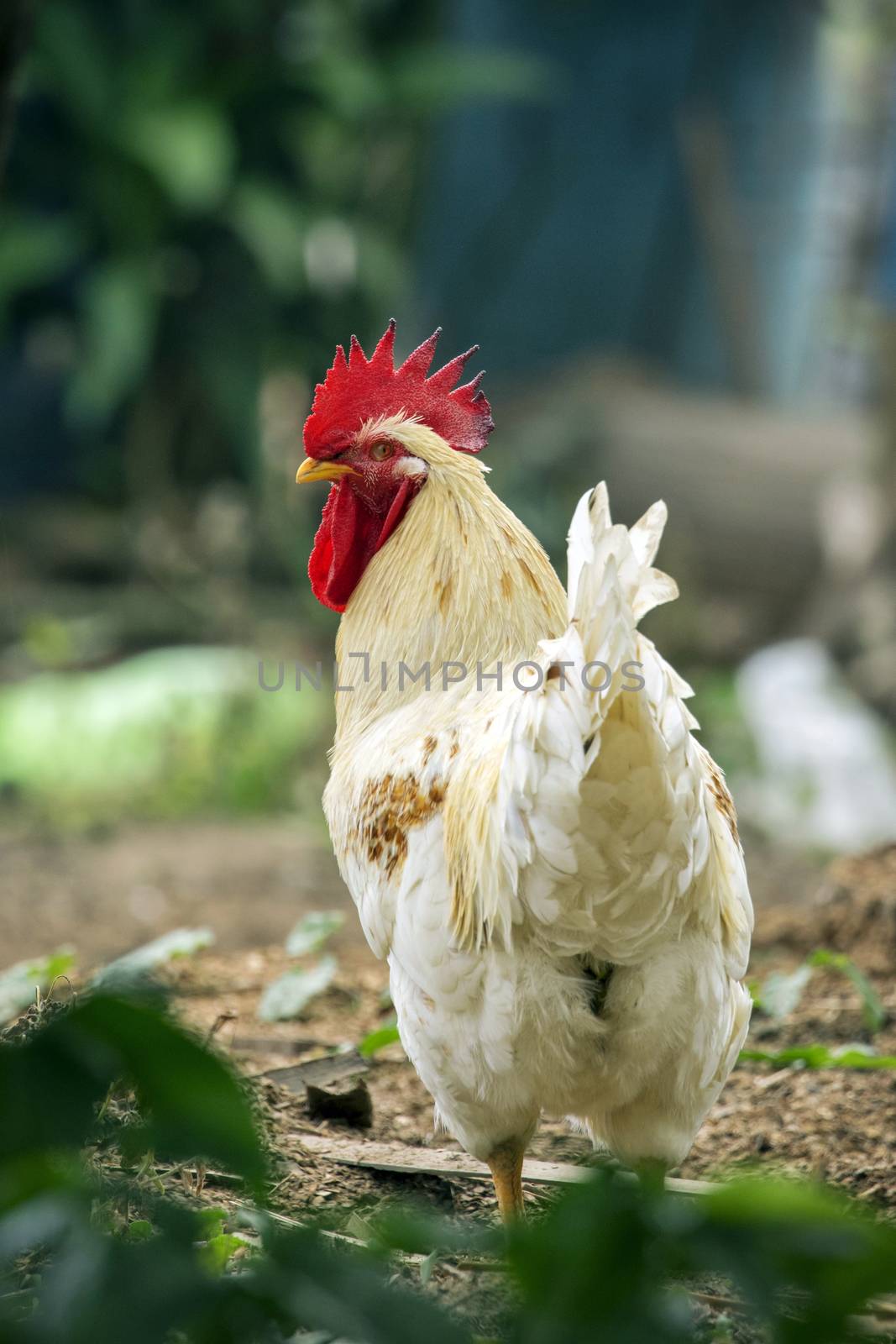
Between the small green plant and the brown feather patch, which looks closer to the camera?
the brown feather patch

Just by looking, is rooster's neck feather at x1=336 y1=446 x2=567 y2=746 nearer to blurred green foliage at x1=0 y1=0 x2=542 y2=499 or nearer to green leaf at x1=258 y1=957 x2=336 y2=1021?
green leaf at x1=258 y1=957 x2=336 y2=1021

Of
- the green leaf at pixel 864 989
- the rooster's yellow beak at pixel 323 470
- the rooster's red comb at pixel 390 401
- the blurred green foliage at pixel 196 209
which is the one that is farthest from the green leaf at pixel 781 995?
the blurred green foliage at pixel 196 209

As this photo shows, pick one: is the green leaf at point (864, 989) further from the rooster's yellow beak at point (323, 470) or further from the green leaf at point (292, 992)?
the rooster's yellow beak at point (323, 470)

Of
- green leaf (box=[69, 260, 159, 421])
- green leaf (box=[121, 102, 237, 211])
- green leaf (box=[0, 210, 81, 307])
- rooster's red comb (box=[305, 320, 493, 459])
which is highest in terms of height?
green leaf (box=[121, 102, 237, 211])

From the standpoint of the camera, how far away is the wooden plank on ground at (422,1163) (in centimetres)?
304

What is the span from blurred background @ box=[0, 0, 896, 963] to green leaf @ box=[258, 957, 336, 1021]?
6.70 feet

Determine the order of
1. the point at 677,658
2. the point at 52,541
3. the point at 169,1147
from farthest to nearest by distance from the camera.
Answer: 1. the point at 52,541
2. the point at 677,658
3. the point at 169,1147

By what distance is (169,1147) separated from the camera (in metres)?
1.21

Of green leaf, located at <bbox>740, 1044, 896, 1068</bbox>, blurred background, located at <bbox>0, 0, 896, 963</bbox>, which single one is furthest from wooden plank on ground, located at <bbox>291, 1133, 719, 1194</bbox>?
blurred background, located at <bbox>0, 0, 896, 963</bbox>

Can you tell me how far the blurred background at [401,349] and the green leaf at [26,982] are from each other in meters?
Result: 2.41

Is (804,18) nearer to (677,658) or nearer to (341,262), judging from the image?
(341,262)

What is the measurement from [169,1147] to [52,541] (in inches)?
376

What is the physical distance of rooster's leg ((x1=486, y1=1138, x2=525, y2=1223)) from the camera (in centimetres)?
265

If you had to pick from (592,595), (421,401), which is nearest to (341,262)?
(421,401)
